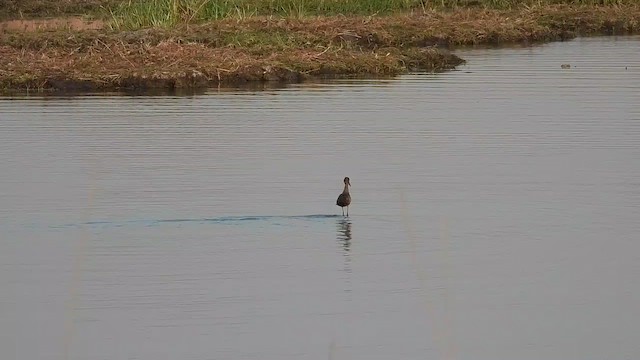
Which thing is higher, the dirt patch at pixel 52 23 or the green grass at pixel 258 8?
the green grass at pixel 258 8

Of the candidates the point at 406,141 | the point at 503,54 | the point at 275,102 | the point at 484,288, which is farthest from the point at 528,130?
the point at 503,54

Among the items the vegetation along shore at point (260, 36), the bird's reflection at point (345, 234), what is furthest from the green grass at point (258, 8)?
the bird's reflection at point (345, 234)

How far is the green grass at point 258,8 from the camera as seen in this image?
29.7 metres

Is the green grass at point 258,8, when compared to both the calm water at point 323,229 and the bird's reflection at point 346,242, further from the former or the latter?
the bird's reflection at point 346,242

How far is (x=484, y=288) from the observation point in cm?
1093

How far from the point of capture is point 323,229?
519 inches

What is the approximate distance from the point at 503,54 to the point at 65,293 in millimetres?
19450

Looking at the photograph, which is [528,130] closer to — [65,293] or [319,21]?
[65,293]

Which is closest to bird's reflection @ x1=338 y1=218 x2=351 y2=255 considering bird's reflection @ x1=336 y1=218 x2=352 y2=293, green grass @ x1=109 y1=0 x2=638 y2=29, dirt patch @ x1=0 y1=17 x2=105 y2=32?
bird's reflection @ x1=336 y1=218 x2=352 y2=293

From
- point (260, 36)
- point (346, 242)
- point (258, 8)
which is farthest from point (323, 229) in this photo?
point (258, 8)

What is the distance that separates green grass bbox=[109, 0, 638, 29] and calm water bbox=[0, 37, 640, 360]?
25.2 ft

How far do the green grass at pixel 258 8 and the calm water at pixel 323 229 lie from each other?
768cm

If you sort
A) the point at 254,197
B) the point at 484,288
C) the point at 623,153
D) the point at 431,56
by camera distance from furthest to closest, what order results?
the point at 431,56
the point at 623,153
the point at 254,197
the point at 484,288

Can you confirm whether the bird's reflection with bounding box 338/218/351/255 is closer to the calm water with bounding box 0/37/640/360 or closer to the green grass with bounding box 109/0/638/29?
the calm water with bounding box 0/37/640/360
